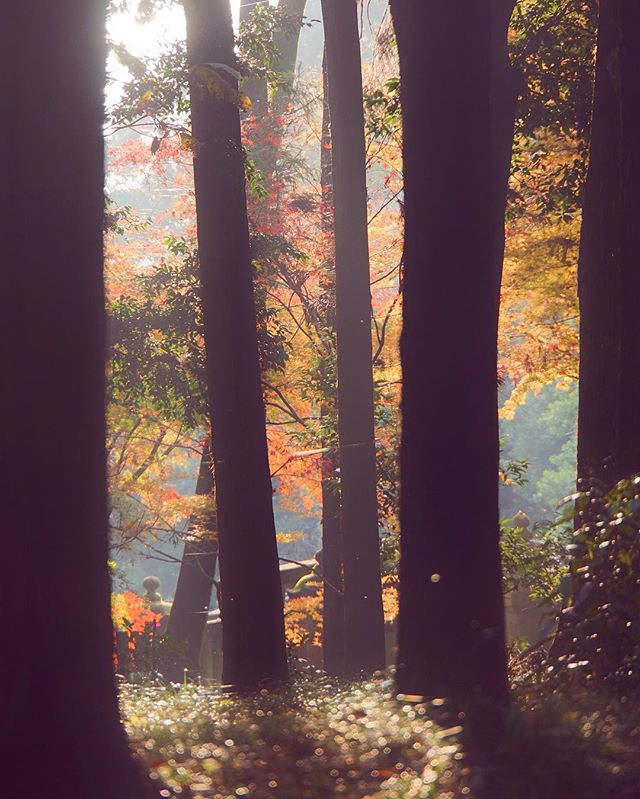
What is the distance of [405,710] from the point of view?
588 centimetres

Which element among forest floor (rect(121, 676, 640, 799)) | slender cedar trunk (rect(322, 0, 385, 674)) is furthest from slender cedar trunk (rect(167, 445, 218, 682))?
forest floor (rect(121, 676, 640, 799))

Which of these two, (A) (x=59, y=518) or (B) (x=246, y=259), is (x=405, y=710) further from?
(B) (x=246, y=259)

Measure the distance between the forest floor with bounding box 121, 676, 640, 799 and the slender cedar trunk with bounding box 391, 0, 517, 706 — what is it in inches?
44.1

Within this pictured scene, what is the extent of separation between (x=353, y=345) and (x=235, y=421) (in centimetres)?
489

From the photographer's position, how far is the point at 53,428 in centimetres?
503

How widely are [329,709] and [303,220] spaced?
19.6 meters

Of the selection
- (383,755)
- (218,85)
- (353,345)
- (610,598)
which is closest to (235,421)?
(218,85)

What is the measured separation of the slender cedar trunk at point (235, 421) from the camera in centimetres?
1133

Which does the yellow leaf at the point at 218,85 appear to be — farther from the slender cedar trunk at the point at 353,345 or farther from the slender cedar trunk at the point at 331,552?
the slender cedar trunk at the point at 331,552

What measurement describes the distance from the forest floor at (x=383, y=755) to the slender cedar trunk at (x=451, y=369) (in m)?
1.12

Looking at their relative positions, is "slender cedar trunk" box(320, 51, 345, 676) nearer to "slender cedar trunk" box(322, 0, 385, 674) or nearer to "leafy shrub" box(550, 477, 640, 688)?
"slender cedar trunk" box(322, 0, 385, 674)

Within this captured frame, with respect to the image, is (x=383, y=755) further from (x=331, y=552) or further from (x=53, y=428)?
(x=331, y=552)

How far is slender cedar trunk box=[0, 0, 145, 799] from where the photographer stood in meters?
4.84

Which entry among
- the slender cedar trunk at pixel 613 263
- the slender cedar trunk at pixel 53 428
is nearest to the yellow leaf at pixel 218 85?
the slender cedar trunk at pixel 613 263
